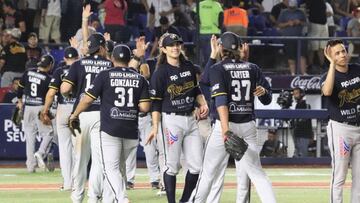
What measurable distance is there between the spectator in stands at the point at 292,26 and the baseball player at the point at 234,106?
12073 mm

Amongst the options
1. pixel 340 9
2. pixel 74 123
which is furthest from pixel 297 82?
pixel 74 123

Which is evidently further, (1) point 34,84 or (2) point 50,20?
(2) point 50,20

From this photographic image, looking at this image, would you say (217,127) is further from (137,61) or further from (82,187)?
(137,61)

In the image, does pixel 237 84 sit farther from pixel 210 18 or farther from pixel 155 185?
pixel 210 18

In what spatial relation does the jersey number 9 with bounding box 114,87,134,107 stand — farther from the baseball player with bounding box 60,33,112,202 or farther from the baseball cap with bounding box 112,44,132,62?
the baseball player with bounding box 60,33,112,202

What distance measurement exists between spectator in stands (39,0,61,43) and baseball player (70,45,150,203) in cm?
1275

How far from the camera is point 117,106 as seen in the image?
40.1 feet

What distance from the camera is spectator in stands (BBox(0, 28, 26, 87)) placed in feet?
78.6

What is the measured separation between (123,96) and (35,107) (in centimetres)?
815

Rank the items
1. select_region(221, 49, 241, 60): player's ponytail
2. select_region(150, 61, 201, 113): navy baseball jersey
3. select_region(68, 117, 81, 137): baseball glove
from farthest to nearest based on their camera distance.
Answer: select_region(150, 61, 201, 113): navy baseball jersey < select_region(68, 117, 81, 137): baseball glove < select_region(221, 49, 241, 60): player's ponytail

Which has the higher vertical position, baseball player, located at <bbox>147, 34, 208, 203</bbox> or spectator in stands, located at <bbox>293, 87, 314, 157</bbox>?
baseball player, located at <bbox>147, 34, 208, 203</bbox>

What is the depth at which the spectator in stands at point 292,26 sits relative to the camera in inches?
950

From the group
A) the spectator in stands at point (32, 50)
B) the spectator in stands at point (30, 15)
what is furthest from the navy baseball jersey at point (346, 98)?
the spectator in stands at point (30, 15)

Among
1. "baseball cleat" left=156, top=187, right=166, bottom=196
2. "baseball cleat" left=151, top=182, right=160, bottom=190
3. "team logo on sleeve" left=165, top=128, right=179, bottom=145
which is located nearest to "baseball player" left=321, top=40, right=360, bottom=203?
"team logo on sleeve" left=165, top=128, right=179, bottom=145
